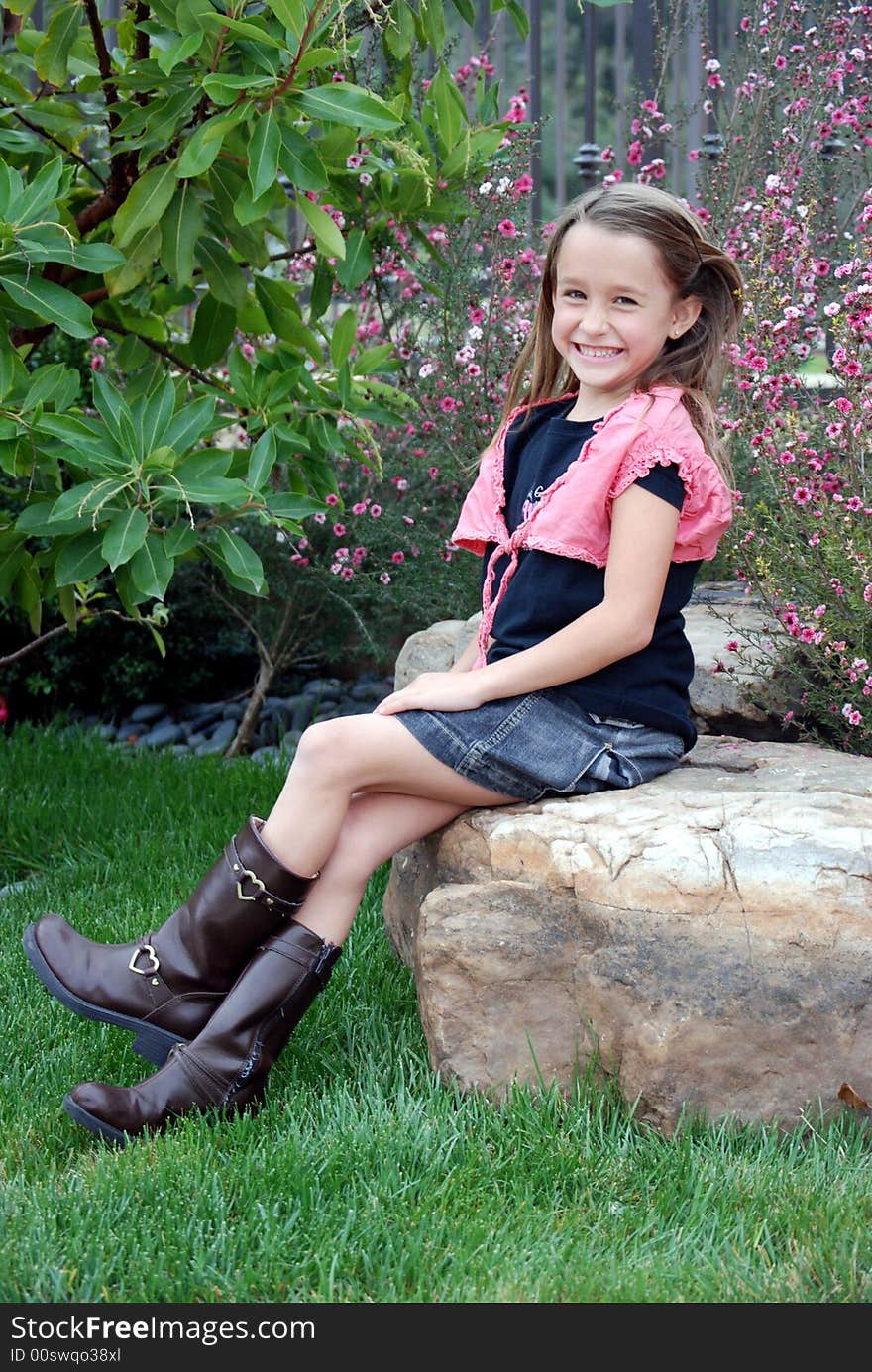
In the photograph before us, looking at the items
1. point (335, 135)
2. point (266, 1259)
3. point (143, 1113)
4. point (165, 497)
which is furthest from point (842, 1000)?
point (335, 135)

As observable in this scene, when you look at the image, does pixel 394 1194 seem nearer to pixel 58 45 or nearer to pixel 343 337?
pixel 343 337

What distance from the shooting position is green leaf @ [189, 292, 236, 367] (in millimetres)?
3225

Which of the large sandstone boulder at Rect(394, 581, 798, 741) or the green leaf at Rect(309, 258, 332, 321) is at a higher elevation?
the green leaf at Rect(309, 258, 332, 321)

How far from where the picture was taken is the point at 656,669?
2.53 metres

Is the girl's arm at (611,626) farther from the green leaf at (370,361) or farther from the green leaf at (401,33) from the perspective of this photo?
the green leaf at (401,33)

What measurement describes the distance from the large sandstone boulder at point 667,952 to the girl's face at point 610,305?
2.59 ft

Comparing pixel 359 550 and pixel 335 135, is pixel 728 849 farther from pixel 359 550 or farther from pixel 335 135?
pixel 359 550

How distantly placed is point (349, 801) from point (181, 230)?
127cm

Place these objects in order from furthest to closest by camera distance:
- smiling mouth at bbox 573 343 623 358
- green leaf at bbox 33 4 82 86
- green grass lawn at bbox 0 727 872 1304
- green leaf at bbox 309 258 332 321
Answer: green leaf at bbox 309 258 332 321 < green leaf at bbox 33 4 82 86 < smiling mouth at bbox 573 343 623 358 < green grass lawn at bbox 0 727 872 1304

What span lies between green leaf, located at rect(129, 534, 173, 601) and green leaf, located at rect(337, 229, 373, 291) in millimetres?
791

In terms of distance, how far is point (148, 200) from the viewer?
2783 millimetres

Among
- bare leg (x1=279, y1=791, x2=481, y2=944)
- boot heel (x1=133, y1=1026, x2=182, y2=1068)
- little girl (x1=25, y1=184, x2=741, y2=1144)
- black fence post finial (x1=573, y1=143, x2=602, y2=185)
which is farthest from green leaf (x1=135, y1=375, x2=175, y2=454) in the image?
black fence post finial (x1=573, y1=143, x2=602, y2=185)

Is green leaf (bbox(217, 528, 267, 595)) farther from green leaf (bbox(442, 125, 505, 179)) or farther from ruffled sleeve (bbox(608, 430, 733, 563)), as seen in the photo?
green leaf (bbox(442, 125, 505, 179))

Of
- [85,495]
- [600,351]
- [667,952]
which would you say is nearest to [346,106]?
[600,351]
